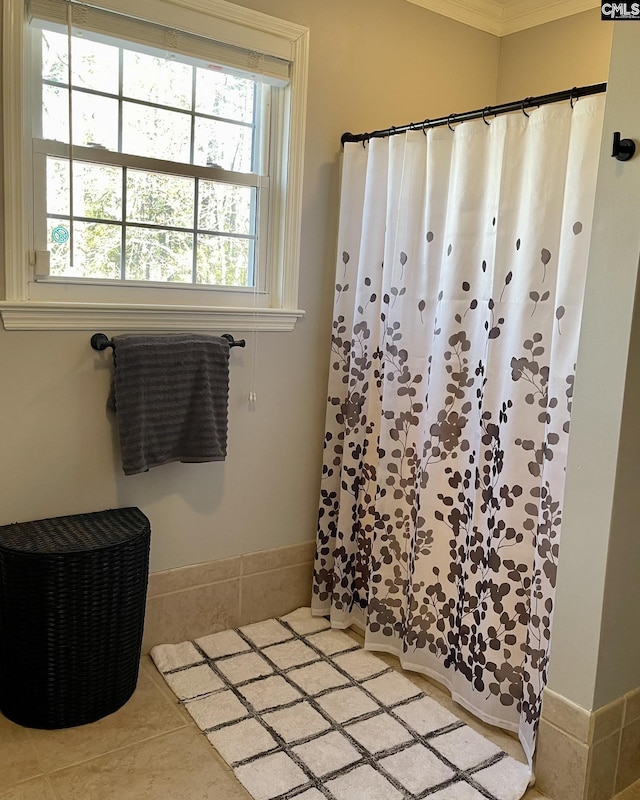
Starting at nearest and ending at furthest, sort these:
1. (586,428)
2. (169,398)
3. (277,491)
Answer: (586,428), (169,398), (277,491)

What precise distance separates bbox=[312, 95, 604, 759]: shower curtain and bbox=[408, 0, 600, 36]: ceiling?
0.79m

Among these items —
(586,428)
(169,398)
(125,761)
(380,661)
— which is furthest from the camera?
(380,661)

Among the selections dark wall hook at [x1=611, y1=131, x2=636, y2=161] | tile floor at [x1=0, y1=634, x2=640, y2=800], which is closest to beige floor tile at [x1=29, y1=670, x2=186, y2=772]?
tile floor at [x1=0, y1=634, x2=640, y2=800]

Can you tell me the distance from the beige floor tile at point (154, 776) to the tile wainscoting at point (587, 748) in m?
0.80

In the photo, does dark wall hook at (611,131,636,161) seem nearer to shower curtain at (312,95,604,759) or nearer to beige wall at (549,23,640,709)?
beige wall at (549,23,640,709)

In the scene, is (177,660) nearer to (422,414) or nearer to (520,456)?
(422,414)

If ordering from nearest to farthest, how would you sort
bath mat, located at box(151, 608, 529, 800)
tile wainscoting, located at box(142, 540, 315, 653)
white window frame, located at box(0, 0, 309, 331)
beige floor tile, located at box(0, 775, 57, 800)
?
beige floor tile, located at box(0, 775, 57, 800), bath mat, located at box(151, 608, 529, 800), white window frame, located at box(0, 0, 309, 331), tile wainscoting, located at box(142, 540, 315, 653)

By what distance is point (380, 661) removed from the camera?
247 centimetres

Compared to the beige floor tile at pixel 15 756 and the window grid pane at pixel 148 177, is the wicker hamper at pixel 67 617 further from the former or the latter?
the window grid pane at pixel 148 177

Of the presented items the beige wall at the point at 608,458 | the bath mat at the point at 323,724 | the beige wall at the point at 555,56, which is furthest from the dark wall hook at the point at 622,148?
the bath mat at the point at 323,724

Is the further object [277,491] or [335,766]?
[277,491]

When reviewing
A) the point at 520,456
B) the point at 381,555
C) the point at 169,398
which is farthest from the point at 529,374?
the point at 169,398

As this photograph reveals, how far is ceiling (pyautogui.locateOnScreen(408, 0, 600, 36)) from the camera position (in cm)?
271

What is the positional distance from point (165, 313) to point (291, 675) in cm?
125
